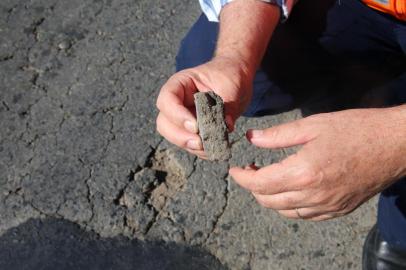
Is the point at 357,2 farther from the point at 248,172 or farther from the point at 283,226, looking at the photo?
the point at 283,226

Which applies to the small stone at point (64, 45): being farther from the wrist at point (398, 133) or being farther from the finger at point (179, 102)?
the wrist at point (398, 133)

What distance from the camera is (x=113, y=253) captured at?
214cm

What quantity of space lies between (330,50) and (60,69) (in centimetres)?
134

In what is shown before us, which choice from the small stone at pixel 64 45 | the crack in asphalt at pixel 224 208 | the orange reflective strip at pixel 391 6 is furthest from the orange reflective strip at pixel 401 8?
the small stone at pixel 64 45

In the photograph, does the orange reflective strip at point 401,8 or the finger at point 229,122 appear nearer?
the finger at point 229,122

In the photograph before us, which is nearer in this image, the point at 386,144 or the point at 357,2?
the point at 386,144

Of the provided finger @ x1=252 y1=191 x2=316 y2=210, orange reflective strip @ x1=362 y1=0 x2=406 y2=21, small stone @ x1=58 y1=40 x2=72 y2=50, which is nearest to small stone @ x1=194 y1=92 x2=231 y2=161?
finger @ x1=252 y1=191 x2=316 y2=210

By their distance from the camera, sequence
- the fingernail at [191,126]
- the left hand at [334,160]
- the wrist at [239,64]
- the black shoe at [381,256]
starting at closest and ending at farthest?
the left hand at [334,160] → the fingernail at [191,126] → the wrist at [239,64] → the black shoe at [381,256]

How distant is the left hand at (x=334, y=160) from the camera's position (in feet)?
4.80

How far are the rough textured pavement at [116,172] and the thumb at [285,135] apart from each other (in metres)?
0.72

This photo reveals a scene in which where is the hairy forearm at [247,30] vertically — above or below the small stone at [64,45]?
above

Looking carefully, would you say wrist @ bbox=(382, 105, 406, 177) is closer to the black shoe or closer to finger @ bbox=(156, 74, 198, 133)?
finger @ bbox=(156, 74, 198, 133)

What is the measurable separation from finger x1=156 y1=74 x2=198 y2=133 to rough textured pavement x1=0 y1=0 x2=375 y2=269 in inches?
27.9

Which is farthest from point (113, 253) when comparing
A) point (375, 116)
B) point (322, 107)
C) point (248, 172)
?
point (375, 116)
